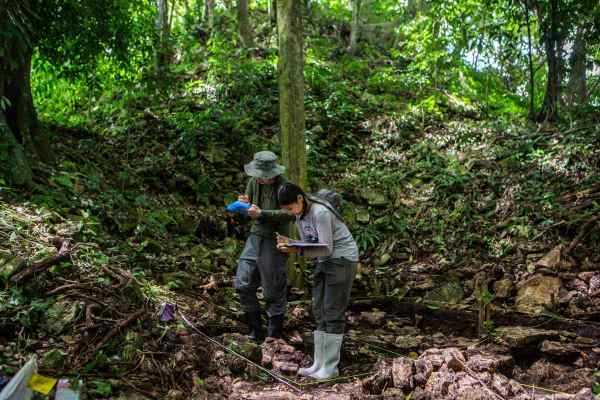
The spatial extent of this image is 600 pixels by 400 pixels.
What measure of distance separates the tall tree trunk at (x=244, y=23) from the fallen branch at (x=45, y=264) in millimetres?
10099

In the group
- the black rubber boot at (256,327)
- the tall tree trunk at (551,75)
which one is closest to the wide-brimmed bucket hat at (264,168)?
the black rubber boot at (256,327)

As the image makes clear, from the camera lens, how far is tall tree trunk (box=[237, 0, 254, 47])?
1349 centimetres

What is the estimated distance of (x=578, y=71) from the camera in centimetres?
1134

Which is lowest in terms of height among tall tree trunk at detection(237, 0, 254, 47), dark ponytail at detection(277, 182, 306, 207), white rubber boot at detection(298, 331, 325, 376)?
white rubber boot at detection(298, 331, 325, 376)

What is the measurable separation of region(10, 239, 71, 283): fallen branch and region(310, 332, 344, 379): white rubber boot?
7.82 feet

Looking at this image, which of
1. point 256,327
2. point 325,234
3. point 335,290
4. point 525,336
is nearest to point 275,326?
point 256,327

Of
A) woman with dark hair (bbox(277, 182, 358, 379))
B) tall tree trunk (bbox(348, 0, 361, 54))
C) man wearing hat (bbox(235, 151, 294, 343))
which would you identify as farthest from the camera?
tall tree trunk (bbox(348, 0, 361, 54))

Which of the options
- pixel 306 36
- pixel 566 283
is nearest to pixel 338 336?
pixel 566 283

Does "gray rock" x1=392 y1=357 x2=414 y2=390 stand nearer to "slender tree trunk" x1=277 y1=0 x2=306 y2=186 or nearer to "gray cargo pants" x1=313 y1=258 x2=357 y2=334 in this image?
"gray cargo pants" x1=313 y1=258 x2=357 y2=334

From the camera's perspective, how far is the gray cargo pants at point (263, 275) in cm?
493

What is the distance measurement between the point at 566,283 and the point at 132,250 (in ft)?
17.4

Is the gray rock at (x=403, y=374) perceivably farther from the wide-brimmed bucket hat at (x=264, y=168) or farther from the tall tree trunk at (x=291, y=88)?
the tall tree trunk at (x=291, y=88)

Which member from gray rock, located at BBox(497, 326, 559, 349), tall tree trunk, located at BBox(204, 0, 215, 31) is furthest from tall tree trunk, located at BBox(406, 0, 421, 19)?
gray rock, located at BBox(497, 326, 559, 349)

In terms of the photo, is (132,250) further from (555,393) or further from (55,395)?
(555,393)
